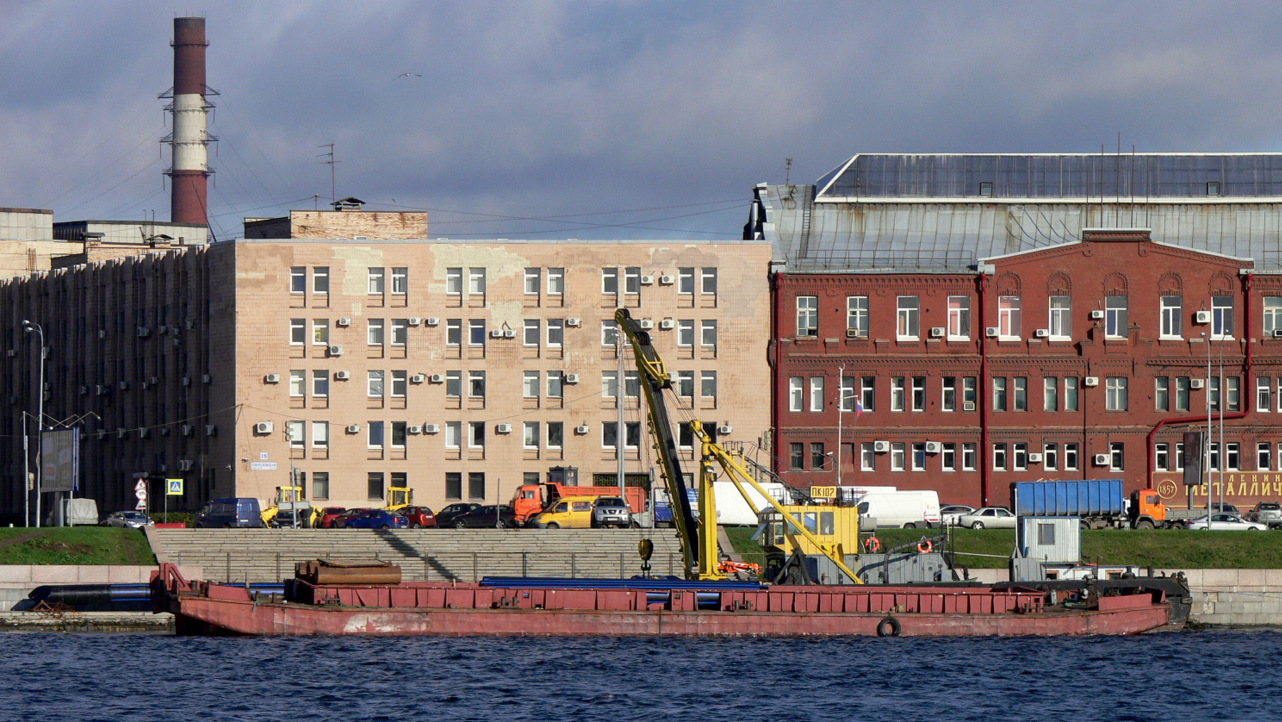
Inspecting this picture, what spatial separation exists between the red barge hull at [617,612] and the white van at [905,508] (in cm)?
2573

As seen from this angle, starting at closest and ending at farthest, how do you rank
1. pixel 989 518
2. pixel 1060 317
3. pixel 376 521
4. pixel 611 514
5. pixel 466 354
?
1. pixel 611 514
2. pixel 376 521
3. pixel 989 518
4. pixel 1060 317
5. pixel 466 354

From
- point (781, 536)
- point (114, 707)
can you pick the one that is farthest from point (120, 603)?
point (781, 536)

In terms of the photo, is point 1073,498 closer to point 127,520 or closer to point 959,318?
point 959,318

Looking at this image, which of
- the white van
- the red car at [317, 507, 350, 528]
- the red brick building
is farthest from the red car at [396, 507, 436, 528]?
the white van

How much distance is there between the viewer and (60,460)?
3246 inches

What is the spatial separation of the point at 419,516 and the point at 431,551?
12.2m

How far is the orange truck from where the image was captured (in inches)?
3531

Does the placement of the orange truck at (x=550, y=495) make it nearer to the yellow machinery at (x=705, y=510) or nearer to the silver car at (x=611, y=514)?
the silver car at (x=611, y=514)

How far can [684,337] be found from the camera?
99.4m

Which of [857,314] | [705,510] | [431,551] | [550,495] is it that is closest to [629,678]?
[705,510]

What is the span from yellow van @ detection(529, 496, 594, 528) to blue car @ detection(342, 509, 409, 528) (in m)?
Answer: 6.04

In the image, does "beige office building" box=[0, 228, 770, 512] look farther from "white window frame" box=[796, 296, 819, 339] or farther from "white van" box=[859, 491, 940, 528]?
"white van" box=[859, 491, 940, 528]

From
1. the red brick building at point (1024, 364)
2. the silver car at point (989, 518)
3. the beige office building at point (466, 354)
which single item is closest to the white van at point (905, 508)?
the silver car at point (989, 518)

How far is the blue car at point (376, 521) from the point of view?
84331 millimetres
